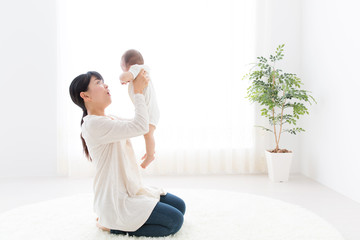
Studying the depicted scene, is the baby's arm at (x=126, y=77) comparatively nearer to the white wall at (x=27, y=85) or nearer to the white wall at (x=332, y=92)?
the white wall at (x=332, y=92)

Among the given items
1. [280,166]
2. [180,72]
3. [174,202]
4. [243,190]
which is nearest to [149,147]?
[174,202]

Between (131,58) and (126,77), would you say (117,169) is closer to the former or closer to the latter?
(126,77)

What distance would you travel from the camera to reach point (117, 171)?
221cm

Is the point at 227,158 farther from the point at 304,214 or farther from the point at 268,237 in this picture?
the point at 268,237

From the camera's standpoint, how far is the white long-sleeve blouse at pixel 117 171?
83.6 inches

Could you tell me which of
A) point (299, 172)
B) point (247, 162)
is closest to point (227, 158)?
point (247, 162)

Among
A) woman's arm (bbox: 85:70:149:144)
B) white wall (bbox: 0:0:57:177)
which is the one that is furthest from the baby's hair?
white wall (bbox: 0:0:57:177)

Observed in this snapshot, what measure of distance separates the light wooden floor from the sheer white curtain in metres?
0.25

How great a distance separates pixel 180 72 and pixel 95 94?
7.72 feet

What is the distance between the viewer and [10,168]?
4.48 metres

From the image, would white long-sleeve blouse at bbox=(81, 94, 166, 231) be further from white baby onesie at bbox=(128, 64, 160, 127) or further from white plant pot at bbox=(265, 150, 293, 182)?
white plant pot at bbox=(265, 150, 293, 182)

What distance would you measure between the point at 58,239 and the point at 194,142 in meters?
2.45

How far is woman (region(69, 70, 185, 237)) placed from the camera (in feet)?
7.02

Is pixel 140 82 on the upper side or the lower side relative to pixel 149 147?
upper
